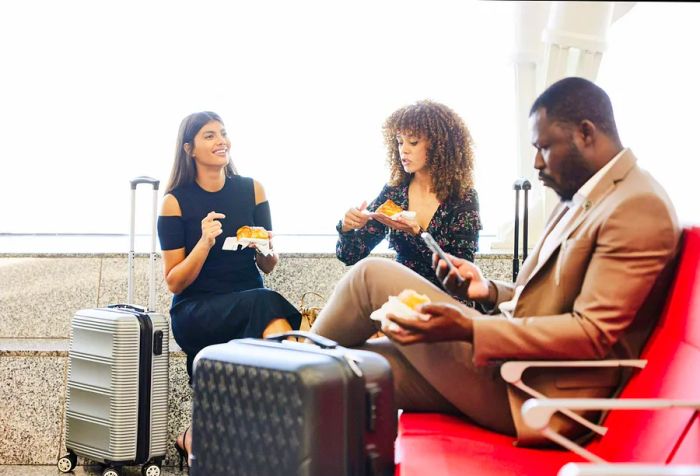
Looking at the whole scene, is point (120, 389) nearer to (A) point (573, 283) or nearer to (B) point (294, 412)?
(B) point (294, 412)

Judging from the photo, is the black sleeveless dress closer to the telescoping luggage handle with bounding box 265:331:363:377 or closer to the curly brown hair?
the curly brown hair

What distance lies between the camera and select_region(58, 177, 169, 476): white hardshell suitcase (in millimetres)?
3561

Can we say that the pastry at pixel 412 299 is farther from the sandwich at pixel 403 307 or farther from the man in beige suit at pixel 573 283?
the man in beige suit at pixel 573 283

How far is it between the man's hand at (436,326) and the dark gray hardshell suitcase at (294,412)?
0.74 ft

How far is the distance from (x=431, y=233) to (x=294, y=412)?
148 centimetres

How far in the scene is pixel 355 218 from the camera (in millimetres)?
3395

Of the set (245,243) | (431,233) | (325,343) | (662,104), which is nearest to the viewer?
(325,343)

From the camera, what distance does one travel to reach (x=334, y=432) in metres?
1.97

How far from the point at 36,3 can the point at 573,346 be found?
422 centimetres

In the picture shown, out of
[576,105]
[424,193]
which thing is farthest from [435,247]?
[424,193]

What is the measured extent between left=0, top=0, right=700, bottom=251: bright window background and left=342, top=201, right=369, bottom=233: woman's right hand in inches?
54.3

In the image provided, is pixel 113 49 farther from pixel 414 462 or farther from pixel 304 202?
pixel 414 462

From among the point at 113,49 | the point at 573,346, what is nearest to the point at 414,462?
the point at 573,346

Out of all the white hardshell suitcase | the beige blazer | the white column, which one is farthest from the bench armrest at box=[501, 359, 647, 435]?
the white hardshell suitcase
